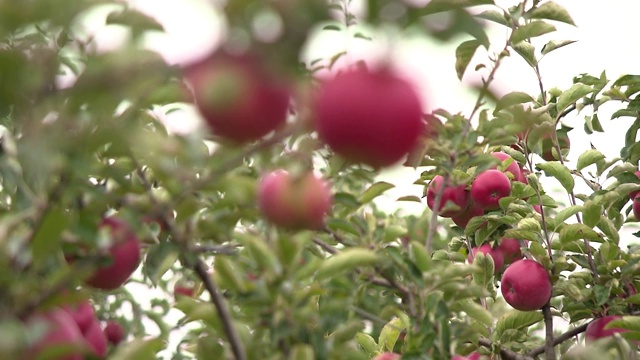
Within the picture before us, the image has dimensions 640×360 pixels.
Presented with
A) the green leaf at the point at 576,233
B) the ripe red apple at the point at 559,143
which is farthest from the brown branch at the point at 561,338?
the ripe red apple at the point at 559,143

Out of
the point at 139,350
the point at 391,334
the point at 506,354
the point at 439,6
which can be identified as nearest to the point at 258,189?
the point at 139,350

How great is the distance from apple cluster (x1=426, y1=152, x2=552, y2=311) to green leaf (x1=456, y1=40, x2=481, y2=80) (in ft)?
2.39

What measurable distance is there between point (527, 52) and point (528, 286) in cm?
105

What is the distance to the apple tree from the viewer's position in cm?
102

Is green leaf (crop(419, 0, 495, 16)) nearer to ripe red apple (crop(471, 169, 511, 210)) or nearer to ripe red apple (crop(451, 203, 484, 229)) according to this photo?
ripe red apple (crop(471, 169, 511, 210))

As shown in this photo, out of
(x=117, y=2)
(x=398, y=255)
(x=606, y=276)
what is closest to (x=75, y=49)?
(x=117, y=2)

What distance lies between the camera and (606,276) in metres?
3.16

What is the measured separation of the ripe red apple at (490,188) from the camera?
3.41m

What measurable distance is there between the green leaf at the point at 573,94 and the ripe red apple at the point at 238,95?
2754mm

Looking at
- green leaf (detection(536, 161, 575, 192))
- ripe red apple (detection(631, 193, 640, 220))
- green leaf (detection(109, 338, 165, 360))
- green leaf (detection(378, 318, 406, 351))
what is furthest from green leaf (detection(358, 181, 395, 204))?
ripe red apple (detection(631, 193, 640, 220))

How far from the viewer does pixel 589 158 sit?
3691 millimetres

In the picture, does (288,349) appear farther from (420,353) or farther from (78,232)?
(78,232)

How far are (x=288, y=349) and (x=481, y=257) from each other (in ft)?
4.92

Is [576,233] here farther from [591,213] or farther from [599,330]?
[599,330]
